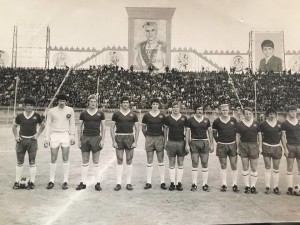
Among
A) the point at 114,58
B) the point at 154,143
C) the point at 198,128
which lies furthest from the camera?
the point at 114,58

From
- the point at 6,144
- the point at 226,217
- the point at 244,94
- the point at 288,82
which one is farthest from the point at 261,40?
the point at 226,217

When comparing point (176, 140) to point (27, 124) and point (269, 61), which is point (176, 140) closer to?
point (27, 124)

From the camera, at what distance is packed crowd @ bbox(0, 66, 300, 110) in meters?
24.9

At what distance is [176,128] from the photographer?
673cm

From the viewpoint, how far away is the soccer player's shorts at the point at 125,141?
6.65m

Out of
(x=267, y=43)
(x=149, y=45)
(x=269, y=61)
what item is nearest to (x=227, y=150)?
(x=149, y=45)

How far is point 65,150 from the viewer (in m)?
6.57

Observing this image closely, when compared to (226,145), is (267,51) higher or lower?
higher

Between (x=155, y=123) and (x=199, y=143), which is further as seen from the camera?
(x=155, y=123)

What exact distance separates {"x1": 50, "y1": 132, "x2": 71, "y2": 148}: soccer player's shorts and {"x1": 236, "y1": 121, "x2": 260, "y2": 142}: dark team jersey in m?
3.30

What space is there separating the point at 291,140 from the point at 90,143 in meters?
3.81

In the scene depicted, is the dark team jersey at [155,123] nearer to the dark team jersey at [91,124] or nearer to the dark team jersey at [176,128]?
the dark team jersey at [176,128]

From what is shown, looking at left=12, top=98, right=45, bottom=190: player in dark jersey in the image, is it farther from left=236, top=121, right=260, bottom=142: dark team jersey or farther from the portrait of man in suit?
the portrait of man in suit

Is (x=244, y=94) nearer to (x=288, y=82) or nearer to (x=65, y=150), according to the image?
(x=288, y=82)
